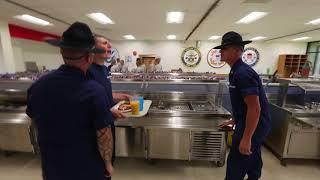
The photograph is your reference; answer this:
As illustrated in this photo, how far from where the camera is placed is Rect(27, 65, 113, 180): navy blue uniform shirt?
95 centimetres

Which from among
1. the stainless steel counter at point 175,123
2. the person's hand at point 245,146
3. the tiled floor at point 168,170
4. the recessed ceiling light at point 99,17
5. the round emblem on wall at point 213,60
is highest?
the recessed ceiling light at point 99,17

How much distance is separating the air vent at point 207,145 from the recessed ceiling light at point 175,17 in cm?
338

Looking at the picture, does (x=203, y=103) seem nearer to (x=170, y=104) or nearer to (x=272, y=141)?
(x=170, y=104)

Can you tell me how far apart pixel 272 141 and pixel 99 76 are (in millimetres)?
2783

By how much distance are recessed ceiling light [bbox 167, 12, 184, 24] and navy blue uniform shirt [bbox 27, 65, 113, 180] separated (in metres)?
4.16

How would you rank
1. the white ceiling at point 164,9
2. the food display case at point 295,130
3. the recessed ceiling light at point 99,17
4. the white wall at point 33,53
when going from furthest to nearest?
the white wall at point 33,53, the recessed ceiling light at point 99,17, the white ceiling at point 164,9, the food display case at point 295,130

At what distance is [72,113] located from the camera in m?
0.96

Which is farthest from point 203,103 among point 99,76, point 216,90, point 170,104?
point 99,76

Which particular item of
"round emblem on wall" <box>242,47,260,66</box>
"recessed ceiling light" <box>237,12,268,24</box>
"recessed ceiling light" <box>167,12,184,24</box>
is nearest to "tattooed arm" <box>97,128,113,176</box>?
"recessed ceiling light" <box>167,12,184,24</box>

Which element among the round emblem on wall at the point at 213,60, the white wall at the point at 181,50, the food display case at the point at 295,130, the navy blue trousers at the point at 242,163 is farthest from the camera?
the round emblem on wall at the point at 213,60

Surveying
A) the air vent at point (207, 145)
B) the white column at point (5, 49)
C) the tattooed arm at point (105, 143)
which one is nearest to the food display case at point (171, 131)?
the air vent at point (207, 145)

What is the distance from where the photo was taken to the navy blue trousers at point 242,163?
160 cm

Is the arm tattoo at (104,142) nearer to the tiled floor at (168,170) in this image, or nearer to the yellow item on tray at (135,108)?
the yellow item on tray at (135,108)

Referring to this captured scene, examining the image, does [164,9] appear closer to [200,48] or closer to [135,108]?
[135,108]
